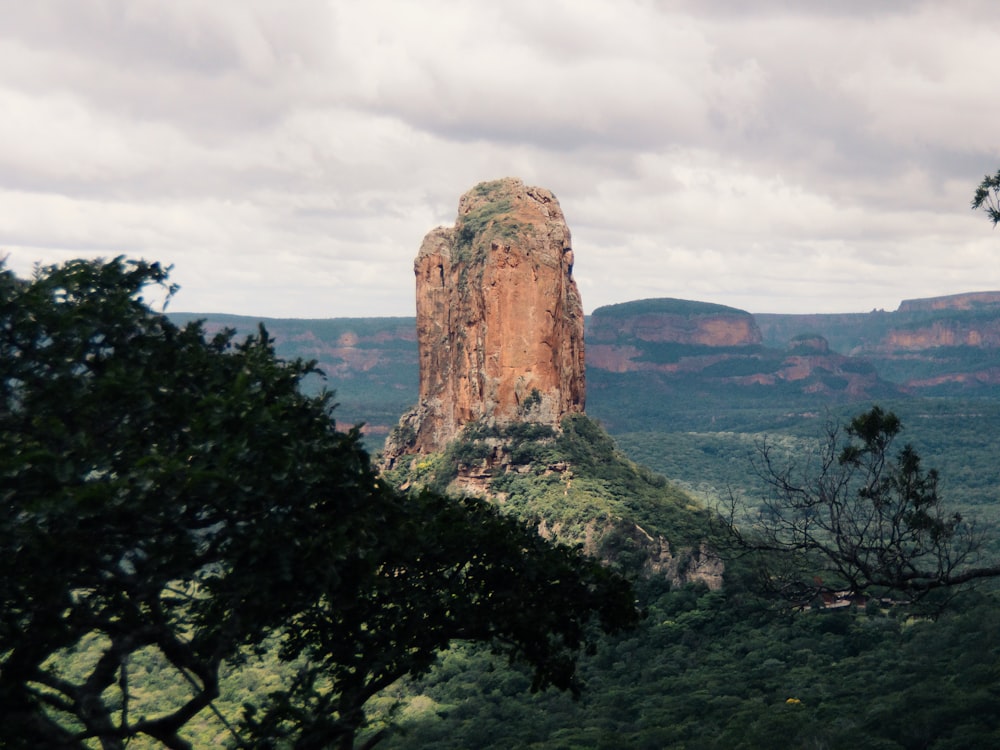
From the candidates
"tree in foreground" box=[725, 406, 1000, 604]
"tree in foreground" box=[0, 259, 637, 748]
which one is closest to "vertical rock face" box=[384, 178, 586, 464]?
"tree in foreground" box=[725, 406, 1000, 604]

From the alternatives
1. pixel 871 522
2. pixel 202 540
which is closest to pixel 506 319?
pixel 871 522

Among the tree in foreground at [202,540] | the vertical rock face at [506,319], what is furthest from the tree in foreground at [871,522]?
the vertical rock face at [506,319]

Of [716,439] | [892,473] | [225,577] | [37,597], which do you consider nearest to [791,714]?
[892,473]

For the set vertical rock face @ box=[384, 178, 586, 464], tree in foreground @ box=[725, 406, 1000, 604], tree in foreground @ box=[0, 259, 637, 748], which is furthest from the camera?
vertical rock face @ box=[384, 178, 586, 464]

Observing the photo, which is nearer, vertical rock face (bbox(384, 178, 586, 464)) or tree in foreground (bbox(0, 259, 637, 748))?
tree in foreground (bbox(0, 259, 637, 748))

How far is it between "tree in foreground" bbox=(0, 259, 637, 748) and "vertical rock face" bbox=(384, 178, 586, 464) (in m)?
61.3

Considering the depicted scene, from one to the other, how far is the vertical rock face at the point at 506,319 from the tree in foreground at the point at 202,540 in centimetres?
6135

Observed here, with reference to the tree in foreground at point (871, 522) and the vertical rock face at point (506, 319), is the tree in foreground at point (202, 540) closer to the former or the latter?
the tree in foreground at point (871, 522)

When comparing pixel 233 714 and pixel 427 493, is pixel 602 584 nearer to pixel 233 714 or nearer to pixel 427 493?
pixel 427 493

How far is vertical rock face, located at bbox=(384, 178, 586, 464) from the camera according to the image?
81.4 meters

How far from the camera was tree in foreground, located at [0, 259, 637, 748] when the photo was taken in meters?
15.0

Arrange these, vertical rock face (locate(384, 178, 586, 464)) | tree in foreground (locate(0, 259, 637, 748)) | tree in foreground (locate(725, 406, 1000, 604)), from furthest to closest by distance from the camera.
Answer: vertical rock face (locate(384, 178, 586, 464)) < tree in foreground (locate(725, 406, 1000, 604)) < tree in foreground (locate(0, 259, 637, 748))

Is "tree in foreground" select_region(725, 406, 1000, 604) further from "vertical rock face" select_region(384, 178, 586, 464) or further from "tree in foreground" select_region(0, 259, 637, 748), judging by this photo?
"vertical rock face" select_region(384, 178, 586, 464)

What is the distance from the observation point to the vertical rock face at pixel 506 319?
267 ft
